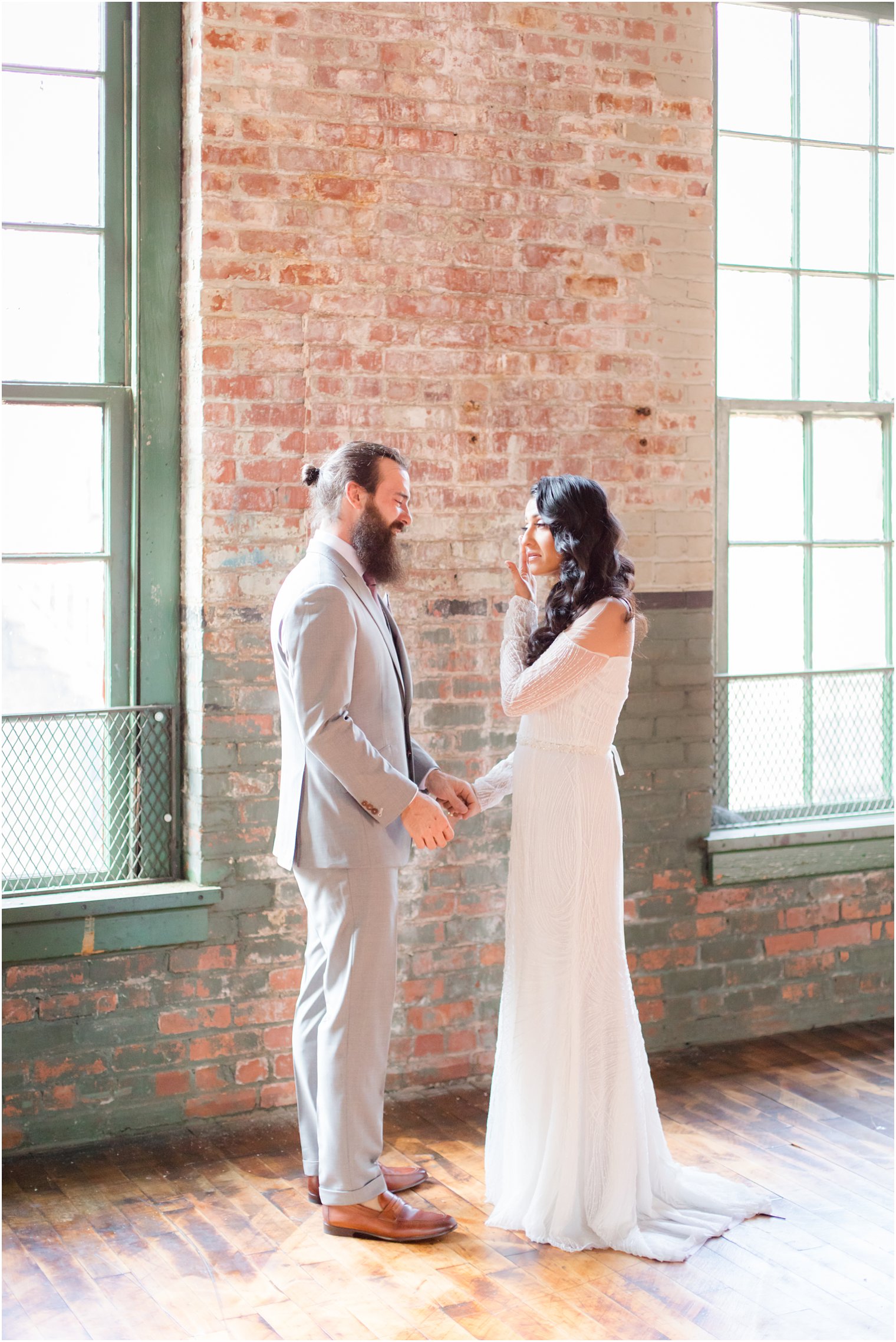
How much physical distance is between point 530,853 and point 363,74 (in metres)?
2.27

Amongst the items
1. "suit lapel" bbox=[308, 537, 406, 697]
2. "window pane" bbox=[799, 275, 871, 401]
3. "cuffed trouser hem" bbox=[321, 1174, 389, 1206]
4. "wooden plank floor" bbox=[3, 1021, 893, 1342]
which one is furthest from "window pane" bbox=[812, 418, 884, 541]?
"cuffed trouser hem" bbox=[321, 1174, 389, 1206]

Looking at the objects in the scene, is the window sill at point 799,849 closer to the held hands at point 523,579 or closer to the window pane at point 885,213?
the held hands at point 523,579

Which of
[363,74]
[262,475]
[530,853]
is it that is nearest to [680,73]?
[363,74]

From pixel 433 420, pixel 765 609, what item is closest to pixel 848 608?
pixel 765 609

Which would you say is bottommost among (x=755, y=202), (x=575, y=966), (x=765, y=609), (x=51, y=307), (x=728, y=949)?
(x=728, y=949)

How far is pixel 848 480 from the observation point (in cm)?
499

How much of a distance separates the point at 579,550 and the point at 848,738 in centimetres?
205

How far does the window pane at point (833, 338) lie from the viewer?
4863mm

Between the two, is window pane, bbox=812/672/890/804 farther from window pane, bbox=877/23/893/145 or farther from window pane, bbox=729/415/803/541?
window pane, bbox=877/23/893/145

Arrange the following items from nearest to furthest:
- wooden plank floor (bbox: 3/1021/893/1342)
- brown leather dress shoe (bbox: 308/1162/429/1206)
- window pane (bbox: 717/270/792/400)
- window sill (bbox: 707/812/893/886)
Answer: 1. wooden plank floor (bbox: 3/1021/893/1342)
2. brown leather dress shoe (bbox: 308/1162/429/1206)
3. window sill (bbox: 707/812/893/886)
4. window pane (bbox: 717/270/792/400)

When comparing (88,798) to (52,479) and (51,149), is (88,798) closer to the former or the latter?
(52,479)

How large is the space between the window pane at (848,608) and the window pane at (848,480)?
0.08 metres

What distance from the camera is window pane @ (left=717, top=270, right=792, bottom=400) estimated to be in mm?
4730

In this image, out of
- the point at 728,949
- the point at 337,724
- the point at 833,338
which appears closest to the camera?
the point at 337,724
